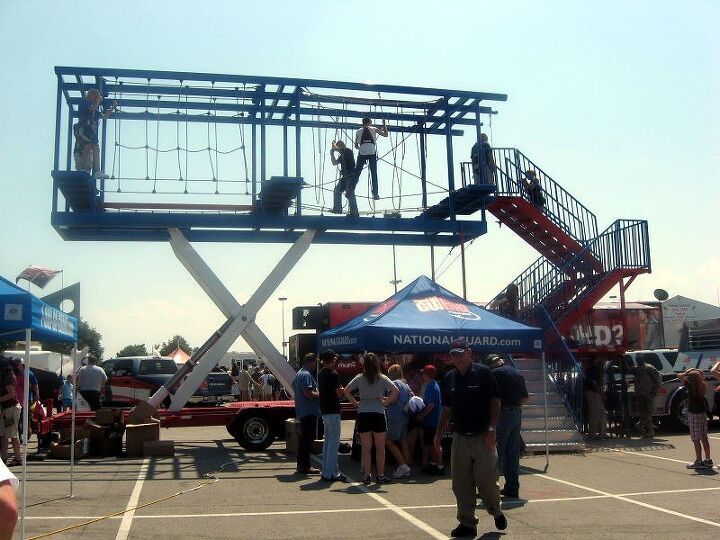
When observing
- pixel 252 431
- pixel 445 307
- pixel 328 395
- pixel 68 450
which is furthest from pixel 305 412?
pixel 68 450

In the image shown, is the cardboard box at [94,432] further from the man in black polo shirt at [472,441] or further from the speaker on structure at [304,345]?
the speaker on structure at [304,345]

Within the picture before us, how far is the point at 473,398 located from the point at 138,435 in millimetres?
8126

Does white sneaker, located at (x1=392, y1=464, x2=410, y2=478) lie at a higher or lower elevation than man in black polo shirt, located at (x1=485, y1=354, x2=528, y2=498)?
lower

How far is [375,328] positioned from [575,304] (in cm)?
694

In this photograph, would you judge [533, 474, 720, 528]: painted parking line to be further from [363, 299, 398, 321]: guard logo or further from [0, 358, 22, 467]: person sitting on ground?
[0, 358, 22, 467]: person sitting on ground

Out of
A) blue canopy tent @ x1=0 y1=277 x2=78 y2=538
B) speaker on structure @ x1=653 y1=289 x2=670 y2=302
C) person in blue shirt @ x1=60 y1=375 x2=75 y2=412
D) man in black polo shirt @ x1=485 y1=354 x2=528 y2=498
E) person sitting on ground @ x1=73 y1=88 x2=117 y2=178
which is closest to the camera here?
blue canopy tent @ x1=0 y1=277 x2=78 y2=538

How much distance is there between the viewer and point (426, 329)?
12.4 m

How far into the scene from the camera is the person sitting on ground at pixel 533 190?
1838 centimetres

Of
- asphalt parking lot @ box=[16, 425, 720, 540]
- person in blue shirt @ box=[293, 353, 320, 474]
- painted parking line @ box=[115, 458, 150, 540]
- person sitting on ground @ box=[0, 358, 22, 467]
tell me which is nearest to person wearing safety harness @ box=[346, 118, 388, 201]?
person in blue shirt @ box=[293, 353, 320, 474]

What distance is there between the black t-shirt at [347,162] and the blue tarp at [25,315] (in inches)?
326

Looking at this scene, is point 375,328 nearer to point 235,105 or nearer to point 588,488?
point 588,488

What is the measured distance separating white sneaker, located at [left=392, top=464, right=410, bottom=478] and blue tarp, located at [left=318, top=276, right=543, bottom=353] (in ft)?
5.99

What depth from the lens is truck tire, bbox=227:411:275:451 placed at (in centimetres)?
1460

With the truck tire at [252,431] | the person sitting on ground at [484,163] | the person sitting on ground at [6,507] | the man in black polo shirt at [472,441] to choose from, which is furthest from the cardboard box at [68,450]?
the person sitting on ground at [6,507]
